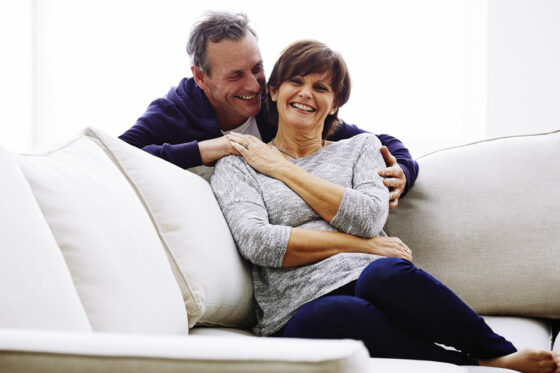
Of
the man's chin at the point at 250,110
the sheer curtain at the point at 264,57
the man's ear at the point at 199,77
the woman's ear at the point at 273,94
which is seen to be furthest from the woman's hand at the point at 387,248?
the sheer curtain at the point at 264,57

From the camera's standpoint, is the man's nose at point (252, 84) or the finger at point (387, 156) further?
the man's nose at point (252, 84)

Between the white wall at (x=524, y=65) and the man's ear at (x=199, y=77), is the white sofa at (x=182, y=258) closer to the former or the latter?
the man's ear at (x=199, y=77)

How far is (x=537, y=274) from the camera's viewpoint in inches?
64.6

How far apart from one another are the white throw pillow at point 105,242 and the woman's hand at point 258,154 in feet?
1.65

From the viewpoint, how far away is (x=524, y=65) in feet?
9.88

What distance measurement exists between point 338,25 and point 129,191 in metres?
2.36

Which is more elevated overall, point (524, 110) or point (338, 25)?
point (338, 25)

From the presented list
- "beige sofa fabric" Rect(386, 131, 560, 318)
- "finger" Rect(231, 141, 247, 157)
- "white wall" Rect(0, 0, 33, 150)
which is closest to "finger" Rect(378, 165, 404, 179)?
"beige sofa fabric" Rect(386, 131, 560, 318)

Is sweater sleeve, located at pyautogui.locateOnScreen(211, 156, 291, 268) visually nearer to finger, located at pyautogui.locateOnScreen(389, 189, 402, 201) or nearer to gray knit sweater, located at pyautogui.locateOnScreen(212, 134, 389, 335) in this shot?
gray knit sweater, located at pyautogui.locateOnScreen(212, 134, 389, 335)

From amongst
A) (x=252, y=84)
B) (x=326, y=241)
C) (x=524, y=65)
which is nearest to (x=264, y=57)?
(x=524, y=65)

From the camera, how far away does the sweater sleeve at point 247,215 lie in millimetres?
1416

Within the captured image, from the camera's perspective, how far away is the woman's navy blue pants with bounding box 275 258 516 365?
1200mm

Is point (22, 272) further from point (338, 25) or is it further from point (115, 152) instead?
point (338, 25)

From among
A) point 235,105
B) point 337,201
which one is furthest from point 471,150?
point 235,105
